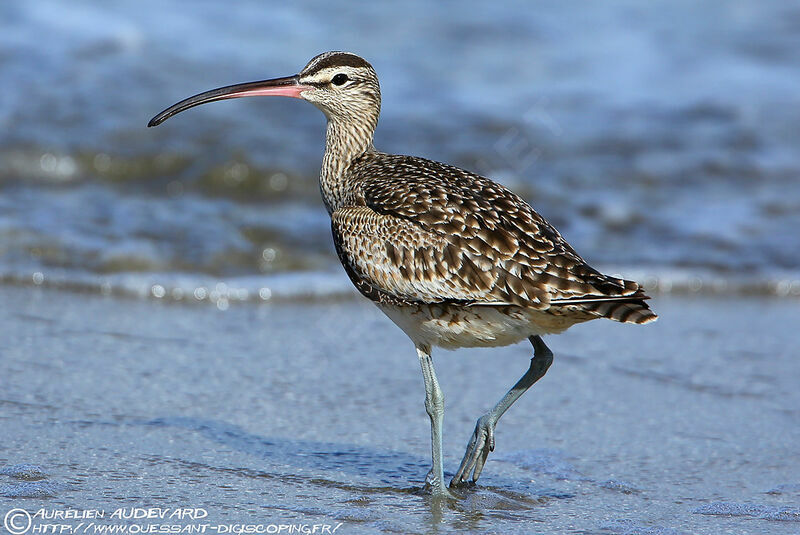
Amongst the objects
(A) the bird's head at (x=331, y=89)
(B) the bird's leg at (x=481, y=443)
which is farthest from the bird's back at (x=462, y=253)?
(A) the bird's head at (x=331, y=89)

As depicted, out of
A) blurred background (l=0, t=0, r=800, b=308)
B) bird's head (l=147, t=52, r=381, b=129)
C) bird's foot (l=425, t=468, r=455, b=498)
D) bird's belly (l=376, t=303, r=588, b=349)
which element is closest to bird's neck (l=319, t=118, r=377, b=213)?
bird's head (l=147, t=52, r=381, b=129)

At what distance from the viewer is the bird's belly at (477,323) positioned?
4.99 meters

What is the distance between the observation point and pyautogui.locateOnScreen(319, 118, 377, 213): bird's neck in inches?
237

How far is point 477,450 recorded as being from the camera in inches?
206

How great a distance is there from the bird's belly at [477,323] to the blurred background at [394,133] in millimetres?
3109

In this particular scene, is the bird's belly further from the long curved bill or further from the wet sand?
the long curved bill

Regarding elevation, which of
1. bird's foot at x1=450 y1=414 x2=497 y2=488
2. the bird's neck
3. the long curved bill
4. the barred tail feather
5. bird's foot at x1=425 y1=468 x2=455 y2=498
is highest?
the long curved bill

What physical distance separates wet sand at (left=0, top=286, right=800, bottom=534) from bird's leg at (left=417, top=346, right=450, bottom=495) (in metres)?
0.10

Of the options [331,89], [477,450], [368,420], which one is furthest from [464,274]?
[331,89]

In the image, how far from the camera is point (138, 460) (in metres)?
5.30

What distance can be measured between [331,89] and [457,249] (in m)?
1.43

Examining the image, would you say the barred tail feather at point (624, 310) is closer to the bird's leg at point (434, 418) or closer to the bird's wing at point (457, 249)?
the bird's wing at point (457, 249)

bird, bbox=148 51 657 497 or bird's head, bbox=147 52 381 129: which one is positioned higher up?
→ bird's head, bbox=147 52 381 129

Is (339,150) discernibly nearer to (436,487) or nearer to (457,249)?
(457,249)
